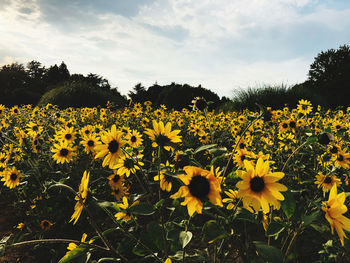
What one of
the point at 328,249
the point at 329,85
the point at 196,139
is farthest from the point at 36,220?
the point at 329,85

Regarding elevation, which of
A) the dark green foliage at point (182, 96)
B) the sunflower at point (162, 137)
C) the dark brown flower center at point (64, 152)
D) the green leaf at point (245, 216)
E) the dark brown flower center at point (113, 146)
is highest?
the dark green foliage at point (182, 96)

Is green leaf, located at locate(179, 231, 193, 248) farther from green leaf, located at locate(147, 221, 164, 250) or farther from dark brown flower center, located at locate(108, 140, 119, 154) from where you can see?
dark brown flower center, located at locate(108, 140, 119, 154)

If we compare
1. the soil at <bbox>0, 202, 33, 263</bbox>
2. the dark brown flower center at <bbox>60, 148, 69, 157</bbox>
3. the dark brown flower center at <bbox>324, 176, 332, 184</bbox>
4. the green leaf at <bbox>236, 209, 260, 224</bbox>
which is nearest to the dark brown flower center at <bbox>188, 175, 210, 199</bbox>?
the green leaf at <bbox>236, 209, 260, 224</bbox>

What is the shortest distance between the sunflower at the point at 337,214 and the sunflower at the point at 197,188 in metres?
0.43

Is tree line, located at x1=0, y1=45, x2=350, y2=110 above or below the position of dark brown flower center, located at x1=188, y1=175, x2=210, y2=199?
above

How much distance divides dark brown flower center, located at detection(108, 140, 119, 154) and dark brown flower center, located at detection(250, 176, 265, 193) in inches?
34.6

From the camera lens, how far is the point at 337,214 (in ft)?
3.30

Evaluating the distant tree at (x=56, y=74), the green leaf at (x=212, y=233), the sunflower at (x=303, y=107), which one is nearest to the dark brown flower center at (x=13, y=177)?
the green leaf at (x=212, y=233)

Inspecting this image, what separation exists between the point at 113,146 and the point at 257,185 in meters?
0.92

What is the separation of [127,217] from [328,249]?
4.68ft

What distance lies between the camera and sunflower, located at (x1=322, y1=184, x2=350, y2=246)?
979 mm

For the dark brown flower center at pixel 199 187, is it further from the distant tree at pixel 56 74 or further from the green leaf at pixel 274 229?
the distant tree at pixel 56 74

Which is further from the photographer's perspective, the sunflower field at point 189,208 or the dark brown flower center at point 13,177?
the dark brown flower center at point 13,177

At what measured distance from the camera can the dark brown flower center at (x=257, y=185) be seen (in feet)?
3.62
